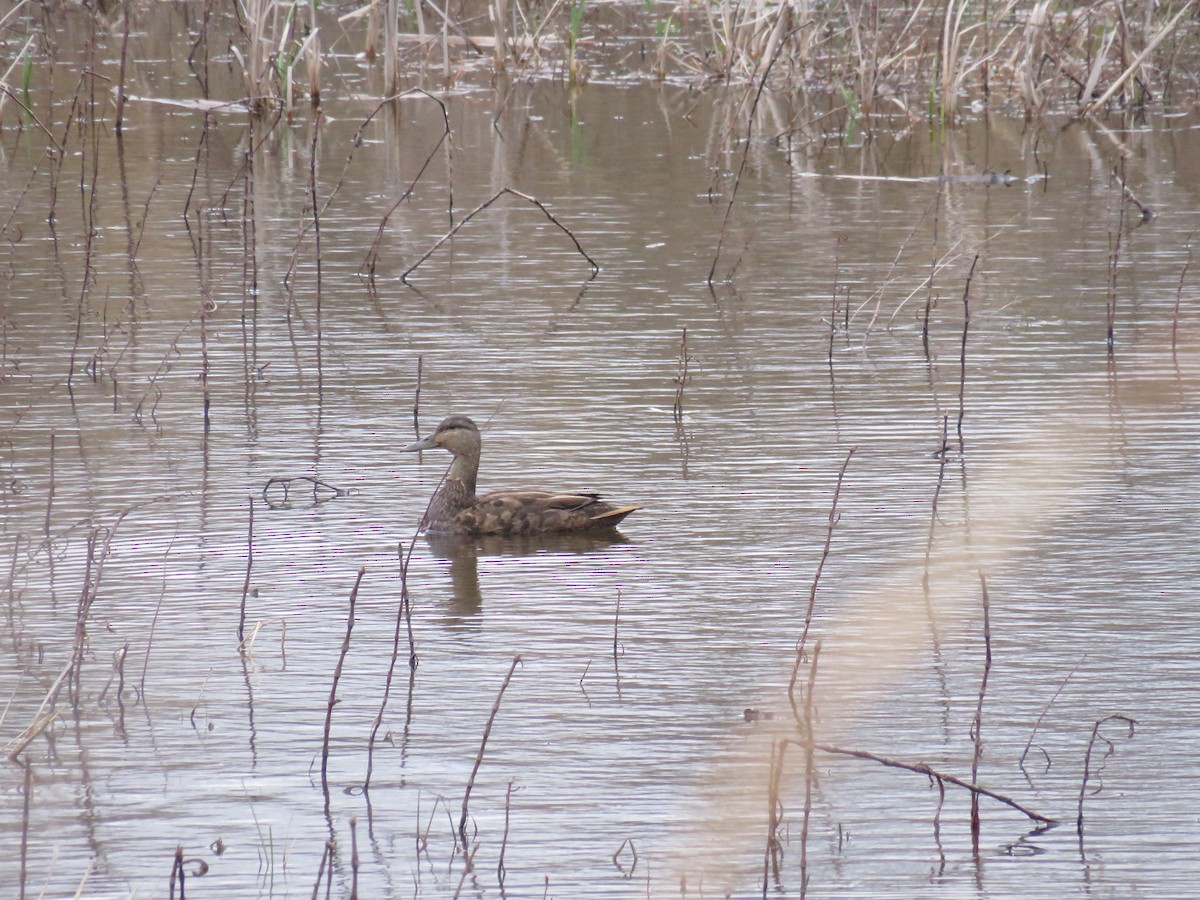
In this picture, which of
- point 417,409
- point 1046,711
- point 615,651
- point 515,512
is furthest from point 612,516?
point 1046,711

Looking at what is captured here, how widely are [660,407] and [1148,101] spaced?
15254 mm

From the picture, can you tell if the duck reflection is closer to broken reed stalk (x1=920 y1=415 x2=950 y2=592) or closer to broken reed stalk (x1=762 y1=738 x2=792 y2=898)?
broken reed stalk (x1=920 y1=415 x2=950 y2=592)

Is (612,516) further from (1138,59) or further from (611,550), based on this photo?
(1138,59)

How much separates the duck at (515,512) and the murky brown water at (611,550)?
14 cm

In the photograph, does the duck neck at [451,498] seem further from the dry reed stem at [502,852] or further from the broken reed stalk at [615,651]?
the dry reed stem at [502,852]

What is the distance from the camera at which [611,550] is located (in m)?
8.45

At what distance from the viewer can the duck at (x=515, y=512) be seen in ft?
28.1

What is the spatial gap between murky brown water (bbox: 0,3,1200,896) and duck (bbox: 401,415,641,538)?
0.14m

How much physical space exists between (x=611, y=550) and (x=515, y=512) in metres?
0.50

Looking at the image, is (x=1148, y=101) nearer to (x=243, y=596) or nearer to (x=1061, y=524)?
(x=1061, y=524)

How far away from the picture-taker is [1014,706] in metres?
6.47

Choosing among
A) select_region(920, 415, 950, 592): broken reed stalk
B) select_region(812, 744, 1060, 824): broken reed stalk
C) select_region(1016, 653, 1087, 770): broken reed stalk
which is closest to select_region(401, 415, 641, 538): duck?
select_region(920, 415, 950, 592): broken reed stalk

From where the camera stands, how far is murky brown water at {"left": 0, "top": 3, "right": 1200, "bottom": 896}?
5.58 metres

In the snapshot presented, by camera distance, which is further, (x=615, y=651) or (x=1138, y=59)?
(x=1138, y=59)
